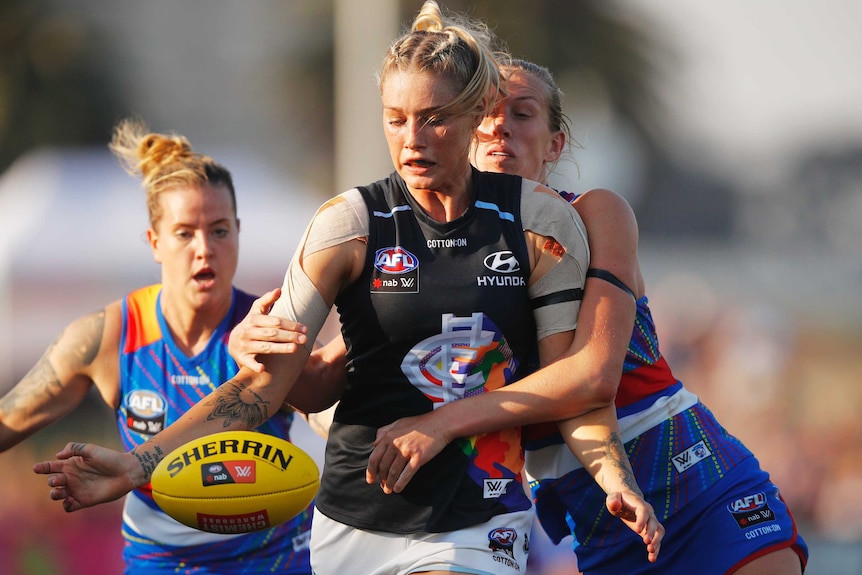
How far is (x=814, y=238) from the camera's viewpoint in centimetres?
1686

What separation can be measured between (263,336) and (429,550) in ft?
2.66

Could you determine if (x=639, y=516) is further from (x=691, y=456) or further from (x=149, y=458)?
(x=149, y=458)

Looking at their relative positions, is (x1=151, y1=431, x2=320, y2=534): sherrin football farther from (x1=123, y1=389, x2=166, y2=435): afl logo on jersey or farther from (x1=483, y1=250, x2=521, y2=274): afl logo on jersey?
(x1=123, y1=389, x2=166, y2=435): afl logo on jersey

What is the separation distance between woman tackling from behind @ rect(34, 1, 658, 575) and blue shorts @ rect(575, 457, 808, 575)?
0.66m

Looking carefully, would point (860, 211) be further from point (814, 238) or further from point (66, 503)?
point (66, 503)

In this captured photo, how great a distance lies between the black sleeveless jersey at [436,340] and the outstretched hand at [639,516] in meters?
0.37

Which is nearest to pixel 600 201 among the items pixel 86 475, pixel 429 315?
pixel 429 315

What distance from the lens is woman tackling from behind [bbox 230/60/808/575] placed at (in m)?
3.48

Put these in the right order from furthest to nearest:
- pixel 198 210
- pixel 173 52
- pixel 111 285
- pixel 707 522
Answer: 1. pixel 173 52
2. pixel 111 285
3. pixel 198 210
4. pixel 707 522

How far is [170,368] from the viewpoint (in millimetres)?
4801

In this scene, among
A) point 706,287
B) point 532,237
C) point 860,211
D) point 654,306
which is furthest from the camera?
point 860,211

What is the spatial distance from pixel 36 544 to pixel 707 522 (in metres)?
7.07

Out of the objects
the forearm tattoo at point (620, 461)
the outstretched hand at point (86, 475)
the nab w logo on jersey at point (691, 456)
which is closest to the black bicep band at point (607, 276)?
the forearm tattoo at point (620, 461)

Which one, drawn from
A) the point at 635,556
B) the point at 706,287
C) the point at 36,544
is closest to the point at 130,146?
the point at 635,556
